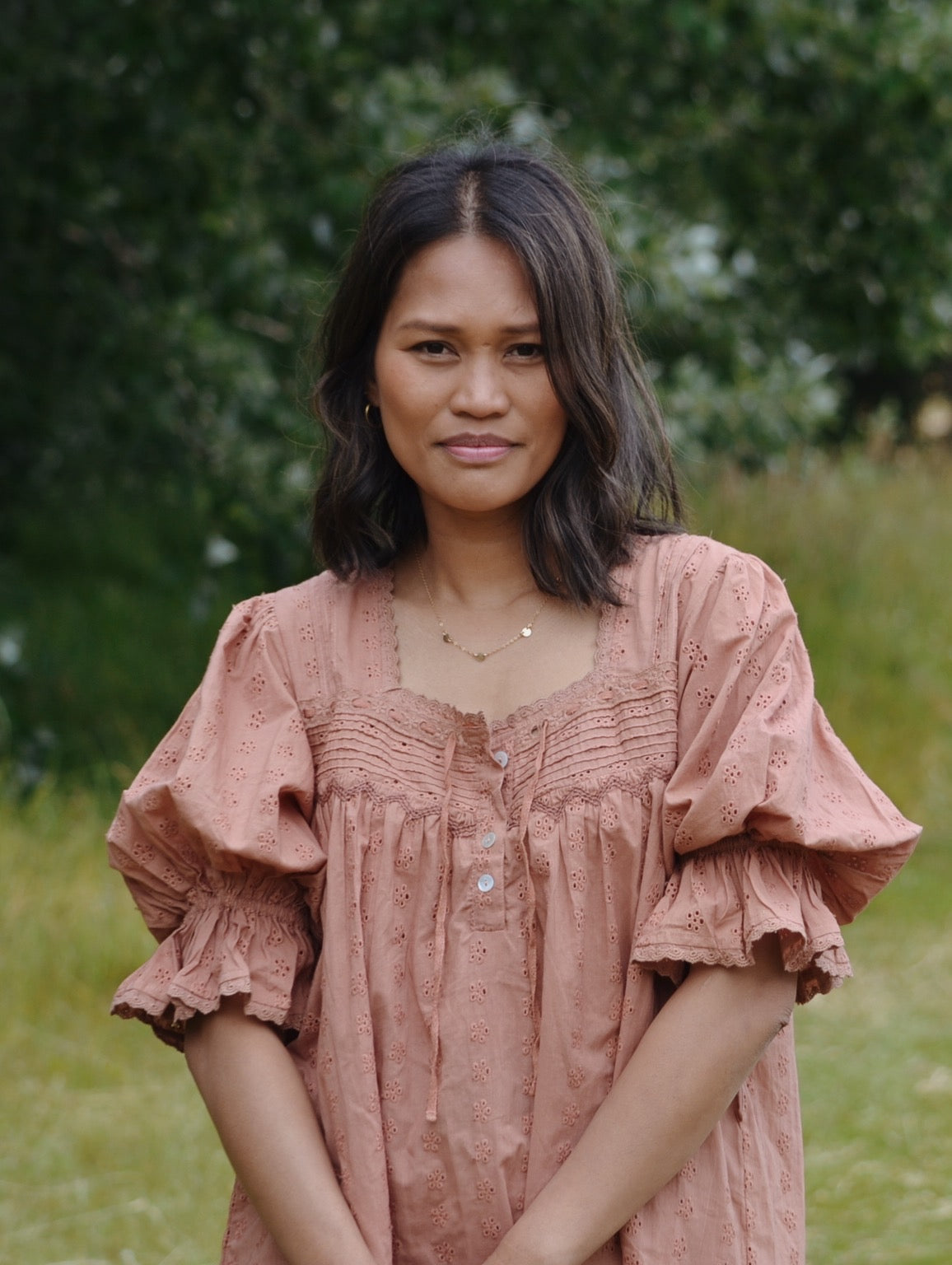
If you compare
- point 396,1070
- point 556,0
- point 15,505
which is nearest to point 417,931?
point 396,1070

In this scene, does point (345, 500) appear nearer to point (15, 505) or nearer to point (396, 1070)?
point (396, 1070)

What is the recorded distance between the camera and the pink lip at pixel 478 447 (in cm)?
194

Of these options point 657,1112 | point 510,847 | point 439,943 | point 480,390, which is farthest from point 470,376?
point 657,1112

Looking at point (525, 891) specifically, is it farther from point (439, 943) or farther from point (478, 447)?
point (478, 447)

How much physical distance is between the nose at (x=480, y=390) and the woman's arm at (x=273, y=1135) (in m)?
0.72

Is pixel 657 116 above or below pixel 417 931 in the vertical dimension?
above

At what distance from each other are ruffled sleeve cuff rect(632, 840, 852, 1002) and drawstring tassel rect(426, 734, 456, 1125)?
21cm

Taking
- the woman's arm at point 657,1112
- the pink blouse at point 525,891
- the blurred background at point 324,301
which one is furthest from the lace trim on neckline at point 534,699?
the blurred background at point 324,301

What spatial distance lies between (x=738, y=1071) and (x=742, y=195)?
499cm

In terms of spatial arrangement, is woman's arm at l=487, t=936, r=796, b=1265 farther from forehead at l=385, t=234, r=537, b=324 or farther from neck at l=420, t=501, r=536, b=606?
forehead at l=385, t=234, r=537, b=324

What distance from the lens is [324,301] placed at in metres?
5.09

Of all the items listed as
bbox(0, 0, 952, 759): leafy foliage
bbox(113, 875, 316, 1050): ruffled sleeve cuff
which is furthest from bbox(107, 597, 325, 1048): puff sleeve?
bbox(0, 0, 952, 759): leafy foliage

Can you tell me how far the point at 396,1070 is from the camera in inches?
73.7

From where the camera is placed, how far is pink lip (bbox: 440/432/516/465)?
194 centimetres
